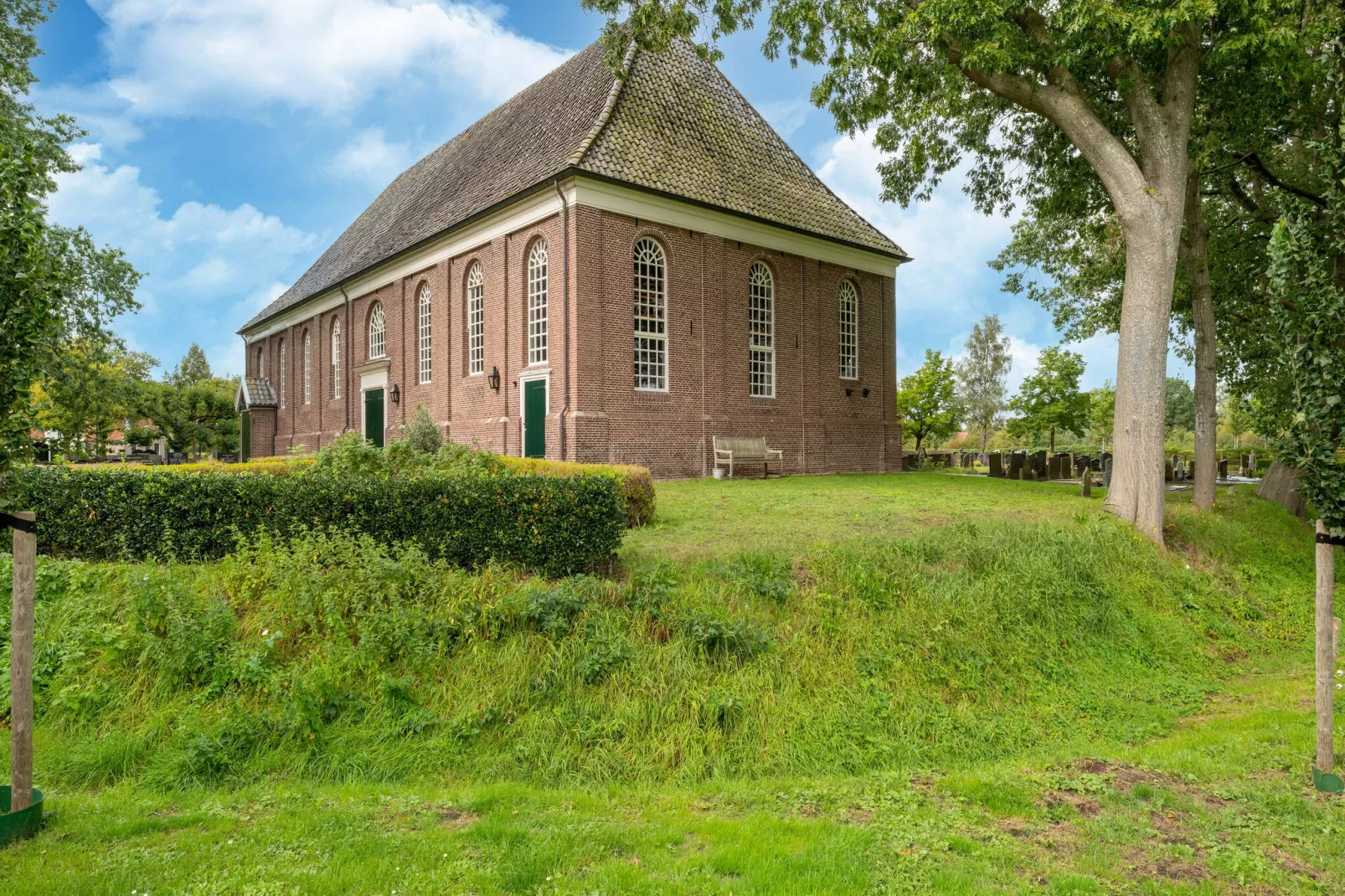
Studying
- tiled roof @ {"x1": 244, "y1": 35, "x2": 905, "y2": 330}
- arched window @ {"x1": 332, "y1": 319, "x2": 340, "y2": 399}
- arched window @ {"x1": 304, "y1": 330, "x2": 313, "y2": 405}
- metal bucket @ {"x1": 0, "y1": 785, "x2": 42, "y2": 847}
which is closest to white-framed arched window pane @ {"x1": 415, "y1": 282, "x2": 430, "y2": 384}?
tiled roof @ {"x1": 244, "y1": 35, "x2": 905, "y2": 330}

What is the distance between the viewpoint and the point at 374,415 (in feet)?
94.8

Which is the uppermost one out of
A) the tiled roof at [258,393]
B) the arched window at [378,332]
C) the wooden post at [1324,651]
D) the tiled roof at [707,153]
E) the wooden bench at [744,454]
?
the tiled roof at [707,153]

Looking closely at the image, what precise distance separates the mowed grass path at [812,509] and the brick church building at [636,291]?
332 cm

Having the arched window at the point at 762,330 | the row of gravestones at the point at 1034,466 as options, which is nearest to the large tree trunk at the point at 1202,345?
the row of gravestones at the point at 1034,466

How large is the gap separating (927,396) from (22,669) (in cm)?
3886

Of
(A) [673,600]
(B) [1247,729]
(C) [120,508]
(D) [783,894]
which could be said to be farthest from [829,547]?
(C) [120,508]

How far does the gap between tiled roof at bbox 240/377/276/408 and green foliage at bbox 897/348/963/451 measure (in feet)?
107

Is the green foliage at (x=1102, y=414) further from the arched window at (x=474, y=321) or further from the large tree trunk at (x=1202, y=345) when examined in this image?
the arched window at (x=474, y=321)

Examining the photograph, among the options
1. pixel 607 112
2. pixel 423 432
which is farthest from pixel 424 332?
pixel 423 432

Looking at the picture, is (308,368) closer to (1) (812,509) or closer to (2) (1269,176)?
(1) (812,509)

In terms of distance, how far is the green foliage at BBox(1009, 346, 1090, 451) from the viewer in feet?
127

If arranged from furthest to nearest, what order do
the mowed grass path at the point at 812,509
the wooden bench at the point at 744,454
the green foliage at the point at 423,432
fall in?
1. the wooden bench at the point at 744,454
2. the green foliage at the point at 423,432
3. the mowed grass path at the point at 812,509

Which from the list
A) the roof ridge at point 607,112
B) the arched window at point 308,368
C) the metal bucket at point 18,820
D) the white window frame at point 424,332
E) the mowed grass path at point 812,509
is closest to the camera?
the metal bucket at point 18,820

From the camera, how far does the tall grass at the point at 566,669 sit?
5.61 metres
